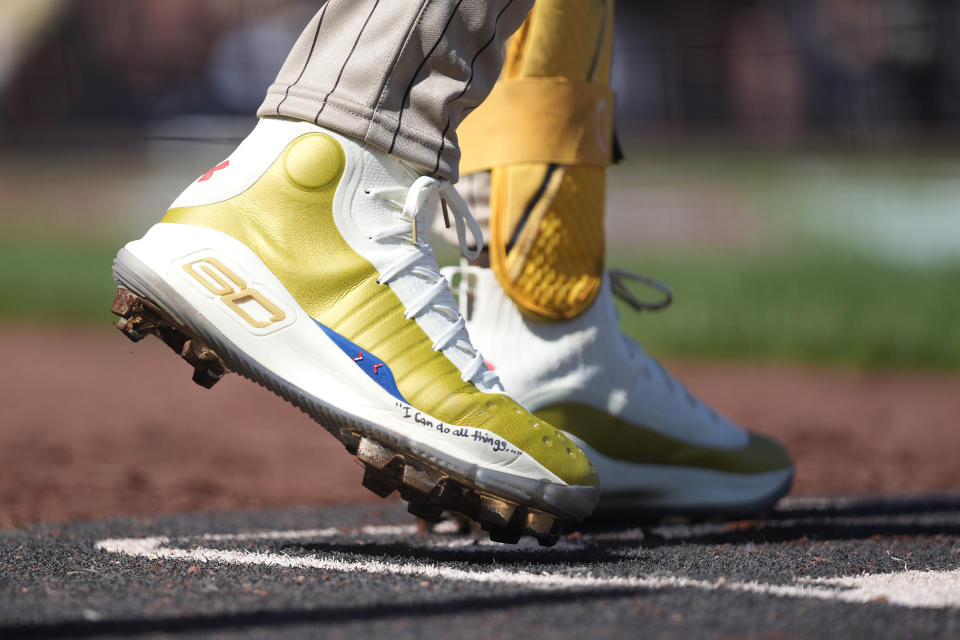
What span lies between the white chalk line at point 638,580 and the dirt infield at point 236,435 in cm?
33

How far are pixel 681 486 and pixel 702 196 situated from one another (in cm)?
441

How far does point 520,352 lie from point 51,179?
20.1 ft

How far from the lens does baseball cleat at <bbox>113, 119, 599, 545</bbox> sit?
0.94 m

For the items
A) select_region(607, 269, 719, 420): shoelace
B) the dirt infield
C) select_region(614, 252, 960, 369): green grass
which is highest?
select_region(607, 269, 719, 420): shoelace

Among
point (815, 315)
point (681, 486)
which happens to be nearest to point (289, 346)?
point (681, 486)

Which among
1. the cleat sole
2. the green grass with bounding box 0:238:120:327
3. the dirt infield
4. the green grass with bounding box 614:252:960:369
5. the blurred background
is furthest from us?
the green grass with bounding box 0:238:120:327

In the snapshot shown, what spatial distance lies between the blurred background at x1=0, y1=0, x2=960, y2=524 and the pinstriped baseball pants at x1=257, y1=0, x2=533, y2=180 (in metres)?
0.79

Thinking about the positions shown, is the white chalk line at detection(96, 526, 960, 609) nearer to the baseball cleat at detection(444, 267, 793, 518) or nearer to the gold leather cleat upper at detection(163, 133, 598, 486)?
the gold leather cleat upper at detection(163, 133, 598, 486)

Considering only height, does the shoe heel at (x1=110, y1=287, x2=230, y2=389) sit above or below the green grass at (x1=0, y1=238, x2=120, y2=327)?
above

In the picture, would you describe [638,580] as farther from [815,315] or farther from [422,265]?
[815,315]

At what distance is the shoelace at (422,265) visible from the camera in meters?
1.01

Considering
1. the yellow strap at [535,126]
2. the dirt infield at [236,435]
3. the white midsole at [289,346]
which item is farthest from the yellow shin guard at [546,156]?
the dirt infield at [236,435]

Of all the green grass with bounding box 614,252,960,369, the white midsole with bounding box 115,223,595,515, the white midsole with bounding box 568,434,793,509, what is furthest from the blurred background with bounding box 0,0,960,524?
the white midsole with bounding box 115,223,595,515

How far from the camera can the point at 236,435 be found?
259 centimetres
